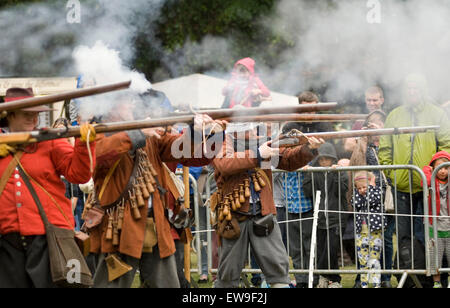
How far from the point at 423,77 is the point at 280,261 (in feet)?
9.71

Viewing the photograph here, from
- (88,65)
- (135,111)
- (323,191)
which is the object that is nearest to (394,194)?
(323,191)

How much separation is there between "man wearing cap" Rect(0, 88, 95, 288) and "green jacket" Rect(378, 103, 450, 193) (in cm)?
371

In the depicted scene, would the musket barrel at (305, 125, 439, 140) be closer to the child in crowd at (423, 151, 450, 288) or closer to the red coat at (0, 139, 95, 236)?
the child in crowd at (423, 151, 450, 288)

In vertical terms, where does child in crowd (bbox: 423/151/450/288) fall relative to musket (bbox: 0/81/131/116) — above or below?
below

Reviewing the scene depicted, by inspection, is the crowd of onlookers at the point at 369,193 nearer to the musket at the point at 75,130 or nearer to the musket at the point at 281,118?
the musket at the point at 281,118

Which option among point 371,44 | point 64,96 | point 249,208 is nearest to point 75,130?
point 64,96

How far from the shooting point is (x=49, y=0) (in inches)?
350

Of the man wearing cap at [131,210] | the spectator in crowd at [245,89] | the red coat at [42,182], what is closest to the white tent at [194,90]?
the spectator in crowd at [245,89]

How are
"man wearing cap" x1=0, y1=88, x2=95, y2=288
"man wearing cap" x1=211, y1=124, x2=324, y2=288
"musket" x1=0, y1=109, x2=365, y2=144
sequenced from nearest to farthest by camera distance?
1. "musket" x1=0, y1=109, x2=365, y2=144
2. "man wearing cap" x1=0, y1=88, x2=95, y2=288
3. "man wearing cap" x1=211, y1=124, x2=324, y2=288

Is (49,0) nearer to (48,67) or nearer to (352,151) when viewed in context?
(48,67)

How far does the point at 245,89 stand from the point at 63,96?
314 centimetres

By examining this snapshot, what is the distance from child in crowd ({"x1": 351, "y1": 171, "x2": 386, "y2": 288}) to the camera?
696 centimetres

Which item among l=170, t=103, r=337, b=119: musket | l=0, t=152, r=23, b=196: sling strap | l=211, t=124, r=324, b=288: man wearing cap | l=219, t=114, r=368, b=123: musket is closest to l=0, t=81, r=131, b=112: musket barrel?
l=0, t=152, r=23, b=196: sling strap

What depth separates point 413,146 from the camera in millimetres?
7258
